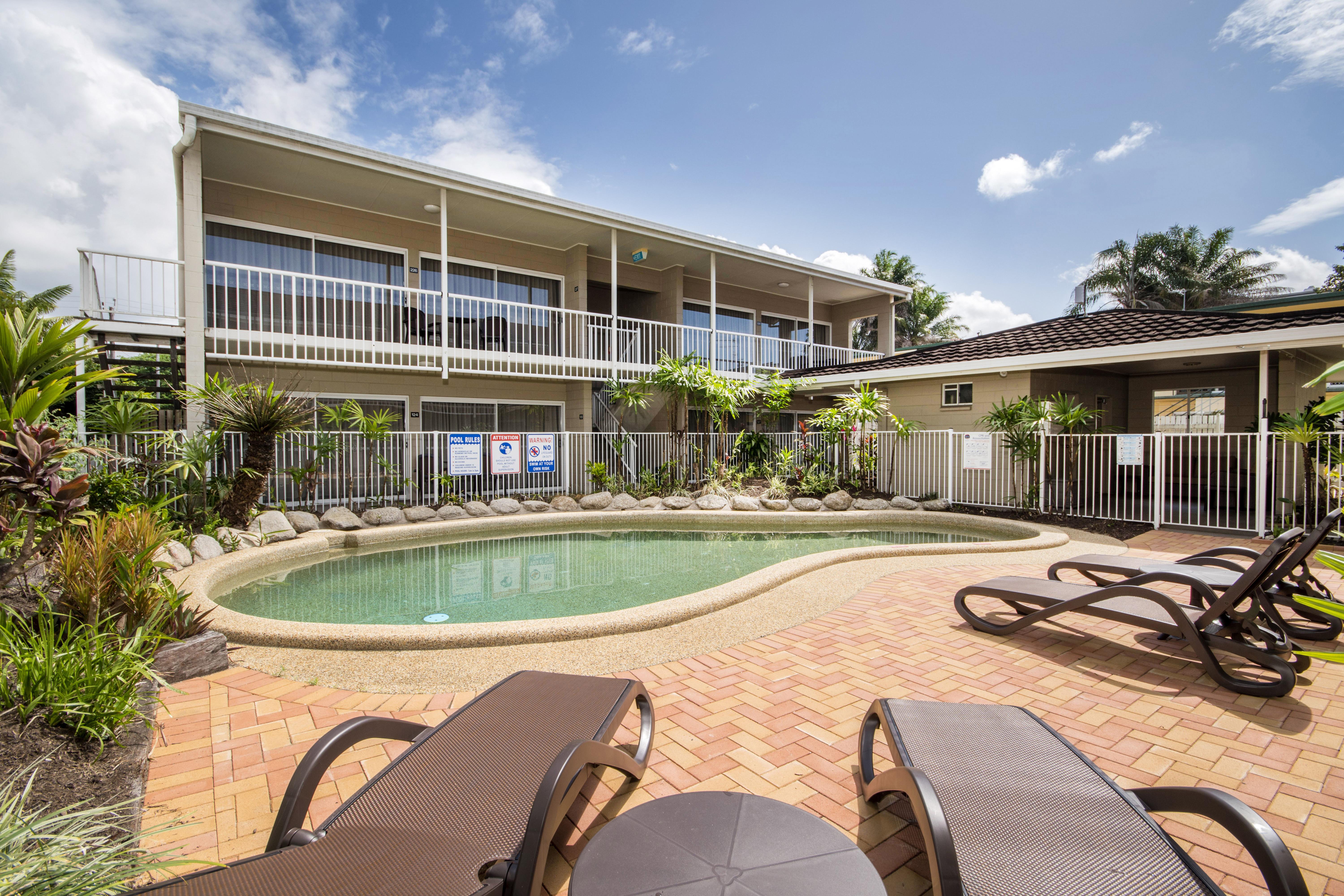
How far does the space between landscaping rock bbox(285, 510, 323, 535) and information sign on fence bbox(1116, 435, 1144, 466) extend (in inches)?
486

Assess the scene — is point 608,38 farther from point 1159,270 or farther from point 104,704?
point 1159,270

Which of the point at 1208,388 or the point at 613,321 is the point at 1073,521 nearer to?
the point at 1208,388

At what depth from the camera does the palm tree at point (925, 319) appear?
31.0 metres

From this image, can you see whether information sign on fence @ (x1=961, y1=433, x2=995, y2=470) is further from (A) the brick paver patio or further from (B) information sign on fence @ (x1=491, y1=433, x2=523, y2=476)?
(B) information sign on fence @ (x1=491, y1=433, x2=523, y2=476)

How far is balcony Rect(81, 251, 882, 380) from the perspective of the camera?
8617 mm

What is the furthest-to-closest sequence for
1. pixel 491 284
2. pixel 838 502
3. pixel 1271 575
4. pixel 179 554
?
pixel 491 284 < pixel 838 502 < pixel 179 554 < pixel 1271 575

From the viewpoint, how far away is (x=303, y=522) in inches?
324

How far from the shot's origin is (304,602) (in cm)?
536

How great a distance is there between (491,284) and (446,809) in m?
12.7

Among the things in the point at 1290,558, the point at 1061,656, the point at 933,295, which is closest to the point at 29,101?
the point at 1061,656

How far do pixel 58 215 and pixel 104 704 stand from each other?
26389 millimetres

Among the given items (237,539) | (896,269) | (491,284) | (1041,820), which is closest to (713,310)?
(491,284)

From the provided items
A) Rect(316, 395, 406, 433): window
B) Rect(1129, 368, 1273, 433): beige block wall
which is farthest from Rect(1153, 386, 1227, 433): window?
Rect(316, 395, 406, 433): window

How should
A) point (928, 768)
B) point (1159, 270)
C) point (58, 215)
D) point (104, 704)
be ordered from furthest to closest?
point (1159, 270)
point (58, 215)
point (104, 704)
point (928, 768)
